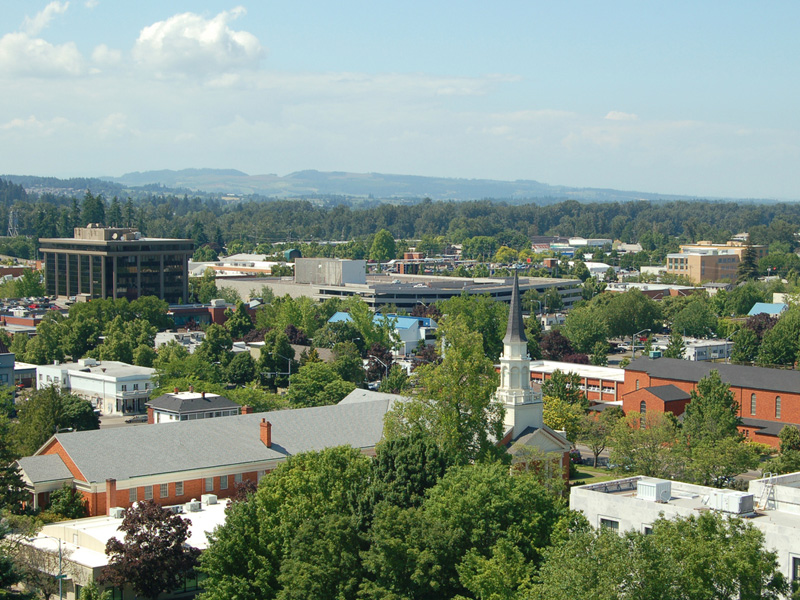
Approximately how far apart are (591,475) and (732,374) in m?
18.3

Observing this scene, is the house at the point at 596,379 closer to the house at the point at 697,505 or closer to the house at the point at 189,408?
the house at the point at 189,408

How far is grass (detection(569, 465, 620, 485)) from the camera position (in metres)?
57.2

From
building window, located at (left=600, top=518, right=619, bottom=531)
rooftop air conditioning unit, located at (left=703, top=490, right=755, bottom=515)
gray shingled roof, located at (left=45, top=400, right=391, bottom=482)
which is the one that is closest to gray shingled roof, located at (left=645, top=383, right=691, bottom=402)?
gray shingled roof, located at (left=45, top=400, right=391, bottom=482)

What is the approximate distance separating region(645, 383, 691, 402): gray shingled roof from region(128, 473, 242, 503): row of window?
29690 millimetres

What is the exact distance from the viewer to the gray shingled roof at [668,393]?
69812mm

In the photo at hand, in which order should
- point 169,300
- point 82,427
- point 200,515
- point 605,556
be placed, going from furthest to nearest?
point 169,300 < point 82,427 < point 200,515 < point 605,556

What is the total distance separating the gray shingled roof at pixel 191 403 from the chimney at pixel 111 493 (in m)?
16.3

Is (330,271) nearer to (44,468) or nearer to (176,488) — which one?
(176,488)

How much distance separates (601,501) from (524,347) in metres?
20.2

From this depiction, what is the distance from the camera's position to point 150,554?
37562mm

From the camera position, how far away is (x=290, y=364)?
88.7 meters

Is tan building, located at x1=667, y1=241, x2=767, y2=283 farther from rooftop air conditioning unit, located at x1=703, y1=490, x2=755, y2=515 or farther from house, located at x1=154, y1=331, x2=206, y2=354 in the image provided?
rooftop air conditioning unit, located at x1=703, y1=490, x2=755, y2=515

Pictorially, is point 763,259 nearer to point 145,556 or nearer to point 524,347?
point 524,347

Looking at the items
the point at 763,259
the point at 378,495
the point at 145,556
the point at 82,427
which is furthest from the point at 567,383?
the point at 763,259
